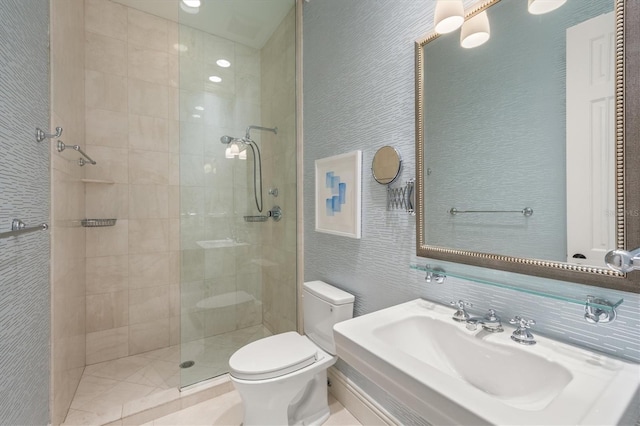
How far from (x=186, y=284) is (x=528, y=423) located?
1901mm

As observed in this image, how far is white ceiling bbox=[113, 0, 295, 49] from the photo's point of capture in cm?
184

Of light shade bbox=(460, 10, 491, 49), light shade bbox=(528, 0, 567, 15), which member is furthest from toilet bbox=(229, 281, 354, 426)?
light shade bbox=(528, 0, 567, 15)

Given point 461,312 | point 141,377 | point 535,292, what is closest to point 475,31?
point 535,292

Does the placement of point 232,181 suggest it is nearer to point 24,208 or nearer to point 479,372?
point 24,208

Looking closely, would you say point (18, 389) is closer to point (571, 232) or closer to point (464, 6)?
point (571, 232)

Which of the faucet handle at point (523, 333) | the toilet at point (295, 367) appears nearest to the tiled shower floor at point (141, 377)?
the toilet at point (295, 367)

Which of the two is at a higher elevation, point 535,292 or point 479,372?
point 535,292

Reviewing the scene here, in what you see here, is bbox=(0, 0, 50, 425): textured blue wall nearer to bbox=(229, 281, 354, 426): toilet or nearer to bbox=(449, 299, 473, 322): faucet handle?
bbox=(229, 281, 354, 426): toilet

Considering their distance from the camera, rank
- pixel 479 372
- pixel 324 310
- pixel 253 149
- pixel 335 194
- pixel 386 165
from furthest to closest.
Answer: pixel 253 149
pixel 335 194
pixel 324 310
pixel 386 165
pixel 479 372

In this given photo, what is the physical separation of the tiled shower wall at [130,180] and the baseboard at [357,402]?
1.57m

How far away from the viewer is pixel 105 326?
2.21m

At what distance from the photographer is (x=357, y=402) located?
1551 mm

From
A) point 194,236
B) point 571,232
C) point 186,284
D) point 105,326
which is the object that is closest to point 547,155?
point 571,232

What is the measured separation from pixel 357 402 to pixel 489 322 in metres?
1.03
